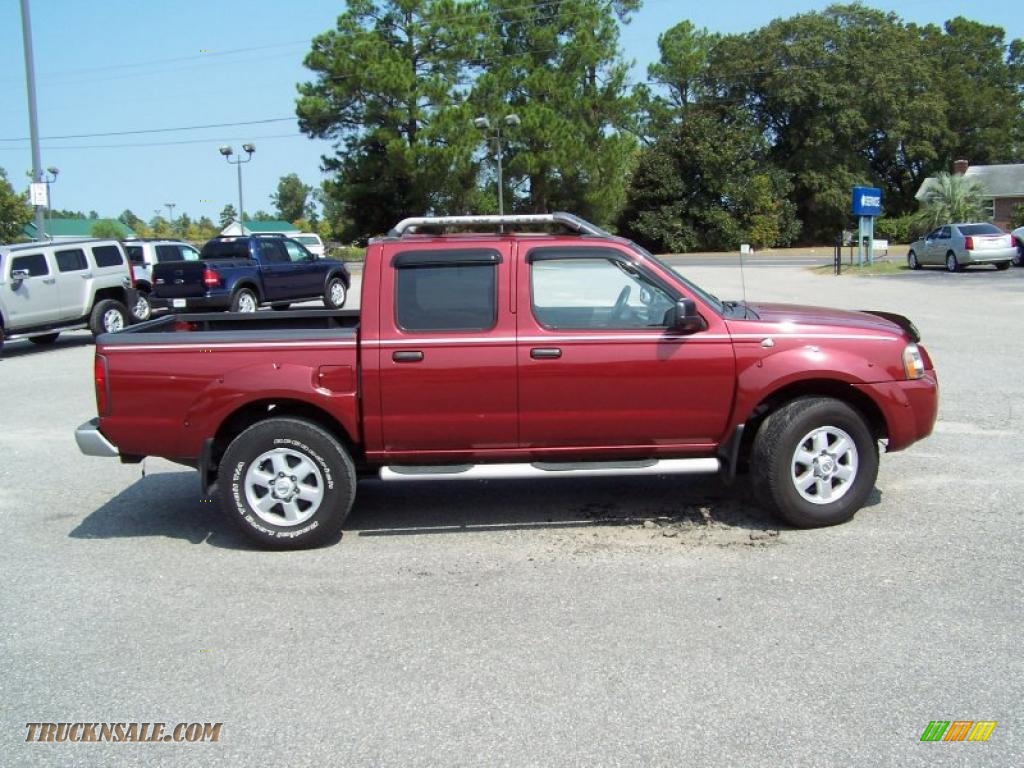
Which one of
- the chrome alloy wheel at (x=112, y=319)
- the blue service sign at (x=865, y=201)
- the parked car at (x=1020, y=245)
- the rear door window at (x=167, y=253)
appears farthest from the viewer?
the blue service sign at (x=865, y=201)

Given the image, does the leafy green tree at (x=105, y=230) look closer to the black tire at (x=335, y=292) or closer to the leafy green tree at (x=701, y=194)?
the leafy green tree at (x=701, y=194)

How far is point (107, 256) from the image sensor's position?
57.0ft

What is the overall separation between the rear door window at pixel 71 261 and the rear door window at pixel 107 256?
0.27 metres

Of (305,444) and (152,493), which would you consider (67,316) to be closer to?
(152,493)

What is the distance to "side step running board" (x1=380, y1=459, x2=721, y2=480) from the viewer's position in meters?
5.61

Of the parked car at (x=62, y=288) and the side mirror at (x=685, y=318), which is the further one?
→ the parked car at (x=62, y=288)

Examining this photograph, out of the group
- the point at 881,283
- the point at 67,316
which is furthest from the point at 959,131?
the point at 67,316

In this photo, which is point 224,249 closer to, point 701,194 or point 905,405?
point 905,405

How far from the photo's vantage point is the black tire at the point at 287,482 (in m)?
5.51

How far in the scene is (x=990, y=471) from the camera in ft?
22.5

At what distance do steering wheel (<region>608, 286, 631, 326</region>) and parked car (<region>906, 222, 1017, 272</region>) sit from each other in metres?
27.2

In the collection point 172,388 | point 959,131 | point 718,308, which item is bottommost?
point 172,388

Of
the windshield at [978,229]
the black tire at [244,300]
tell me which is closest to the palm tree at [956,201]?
the windshield at [978,229]

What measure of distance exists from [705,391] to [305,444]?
2470mm
